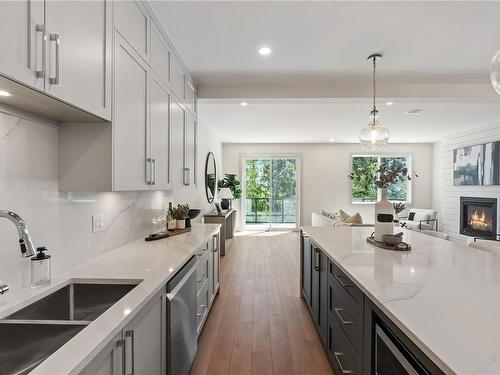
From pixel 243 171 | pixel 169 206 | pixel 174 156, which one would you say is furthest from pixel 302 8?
pixel 243 171

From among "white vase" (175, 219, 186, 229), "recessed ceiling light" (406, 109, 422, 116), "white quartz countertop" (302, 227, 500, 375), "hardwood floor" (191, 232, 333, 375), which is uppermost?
"recessed ceiling light" (406, 109, 422, 116)

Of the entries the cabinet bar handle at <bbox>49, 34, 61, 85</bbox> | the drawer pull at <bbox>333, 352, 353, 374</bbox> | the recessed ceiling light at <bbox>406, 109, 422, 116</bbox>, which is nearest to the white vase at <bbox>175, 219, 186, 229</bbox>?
the drawer pull at <bbox>333, 352, 353, 374</bbox>

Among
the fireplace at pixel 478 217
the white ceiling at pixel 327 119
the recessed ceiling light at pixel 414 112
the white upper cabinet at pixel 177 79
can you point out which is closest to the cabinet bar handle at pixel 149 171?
the white upper cabinet at pixel 177 79

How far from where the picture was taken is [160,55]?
227 centimetres

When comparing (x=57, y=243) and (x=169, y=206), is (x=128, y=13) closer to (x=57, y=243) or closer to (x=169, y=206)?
(x=57, y=243)

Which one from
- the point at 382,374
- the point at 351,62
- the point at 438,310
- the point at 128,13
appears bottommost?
the point at 382,374

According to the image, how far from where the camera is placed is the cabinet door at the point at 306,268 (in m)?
2.89

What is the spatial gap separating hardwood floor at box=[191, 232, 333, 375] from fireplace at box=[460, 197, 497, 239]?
473cm

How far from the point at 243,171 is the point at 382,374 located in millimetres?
7569

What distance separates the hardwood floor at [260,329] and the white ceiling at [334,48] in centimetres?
249

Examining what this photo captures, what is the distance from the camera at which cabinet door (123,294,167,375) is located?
111 centimetres

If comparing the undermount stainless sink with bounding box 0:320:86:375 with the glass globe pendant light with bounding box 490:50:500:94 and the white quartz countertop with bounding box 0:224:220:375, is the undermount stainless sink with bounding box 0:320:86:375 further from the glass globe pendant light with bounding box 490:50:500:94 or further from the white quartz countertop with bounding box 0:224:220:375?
the glass globe pendant light with bounding box 490:50:500:94

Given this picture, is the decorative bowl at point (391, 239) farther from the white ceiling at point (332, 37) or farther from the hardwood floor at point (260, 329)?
the white ceiling at point (332, 37)

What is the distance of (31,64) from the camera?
94cm
